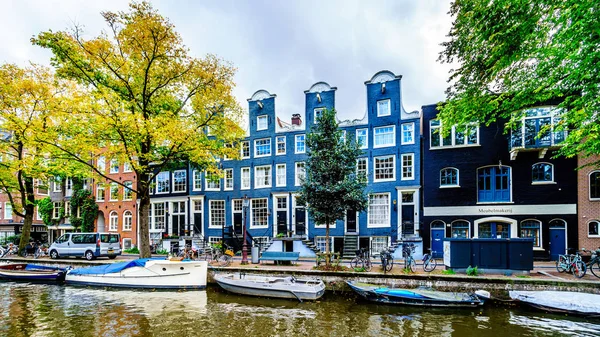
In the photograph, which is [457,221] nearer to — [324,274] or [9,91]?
[324,274]

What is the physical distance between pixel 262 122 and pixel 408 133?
12299 millimetres

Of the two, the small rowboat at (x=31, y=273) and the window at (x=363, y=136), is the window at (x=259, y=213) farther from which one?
the small rowboat at (x=31, y=273)

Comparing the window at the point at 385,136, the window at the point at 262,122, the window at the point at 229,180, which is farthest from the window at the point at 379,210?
the window at the point at 229,180

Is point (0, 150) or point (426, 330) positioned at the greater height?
point (0, 150)

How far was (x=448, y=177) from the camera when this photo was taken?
2291 cm

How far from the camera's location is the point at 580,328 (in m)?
10.6

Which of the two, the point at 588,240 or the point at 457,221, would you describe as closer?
the point at 588,240

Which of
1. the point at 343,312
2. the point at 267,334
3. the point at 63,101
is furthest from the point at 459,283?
the point at 63,101

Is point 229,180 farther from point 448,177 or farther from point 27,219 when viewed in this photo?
point 448,177

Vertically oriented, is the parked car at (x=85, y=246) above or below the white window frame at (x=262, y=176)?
below

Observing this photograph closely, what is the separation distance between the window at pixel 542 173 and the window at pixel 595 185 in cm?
197

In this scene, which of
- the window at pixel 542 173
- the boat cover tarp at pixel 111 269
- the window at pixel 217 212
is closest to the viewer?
the boat cover tarp at pixel 111 269

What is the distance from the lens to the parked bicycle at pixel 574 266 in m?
14.2

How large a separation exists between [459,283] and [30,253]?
32.2 m
